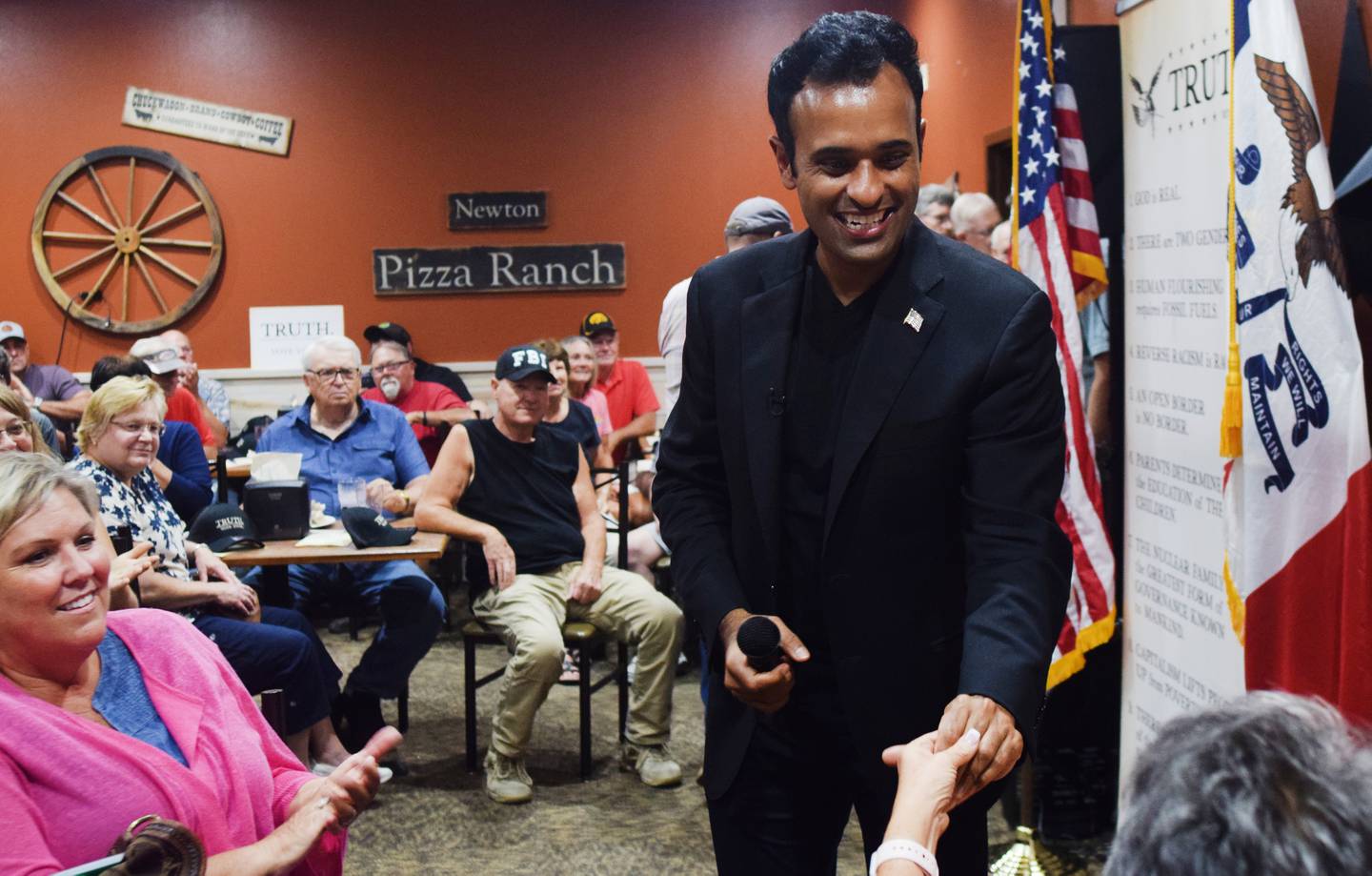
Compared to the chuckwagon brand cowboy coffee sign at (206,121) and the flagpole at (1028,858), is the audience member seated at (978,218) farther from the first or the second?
the chuckwagon brand cowboy coffee sign at (206,121)

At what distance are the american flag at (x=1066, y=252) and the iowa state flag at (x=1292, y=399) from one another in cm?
50

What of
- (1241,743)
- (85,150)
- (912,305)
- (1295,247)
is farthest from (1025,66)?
(85,150)

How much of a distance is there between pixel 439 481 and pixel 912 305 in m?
3.00

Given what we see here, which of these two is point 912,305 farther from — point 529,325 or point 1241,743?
point 529,325

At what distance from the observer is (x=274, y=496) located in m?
4.21

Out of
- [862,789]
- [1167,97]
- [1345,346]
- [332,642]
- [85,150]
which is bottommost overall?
[332,642]

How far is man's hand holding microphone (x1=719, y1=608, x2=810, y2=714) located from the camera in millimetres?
1472

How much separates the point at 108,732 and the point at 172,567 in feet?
6.39

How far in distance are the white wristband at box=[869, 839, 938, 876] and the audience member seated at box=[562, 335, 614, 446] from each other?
5.23 meters

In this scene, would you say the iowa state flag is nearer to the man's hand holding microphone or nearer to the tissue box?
the man's hand holding microphone

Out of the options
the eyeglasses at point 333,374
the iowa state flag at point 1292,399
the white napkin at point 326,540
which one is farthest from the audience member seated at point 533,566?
the iowa state flag at point 1292,399

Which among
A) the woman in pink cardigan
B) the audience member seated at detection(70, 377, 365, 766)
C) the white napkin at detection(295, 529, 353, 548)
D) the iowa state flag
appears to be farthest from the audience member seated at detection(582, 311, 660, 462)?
the woman in pink cardigan

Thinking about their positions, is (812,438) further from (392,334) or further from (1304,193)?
(392,334)

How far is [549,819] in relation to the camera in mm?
3934
